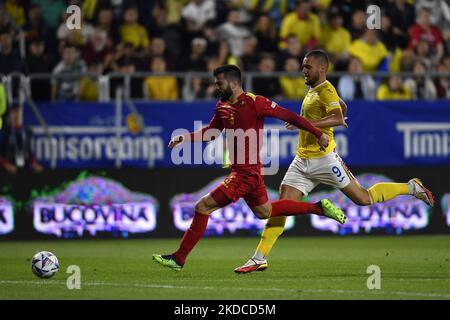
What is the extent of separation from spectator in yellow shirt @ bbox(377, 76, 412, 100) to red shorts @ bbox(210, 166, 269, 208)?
25.1ft

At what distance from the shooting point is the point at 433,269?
12164 mm

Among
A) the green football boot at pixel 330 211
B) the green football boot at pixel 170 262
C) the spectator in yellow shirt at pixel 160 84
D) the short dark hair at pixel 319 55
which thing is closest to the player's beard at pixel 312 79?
the short dark hair at pixel 319 55

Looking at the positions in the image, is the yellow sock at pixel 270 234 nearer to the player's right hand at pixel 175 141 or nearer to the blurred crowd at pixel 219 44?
the player's right hand at pixel 175 141

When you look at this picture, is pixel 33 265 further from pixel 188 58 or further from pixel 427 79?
pixel 427 79

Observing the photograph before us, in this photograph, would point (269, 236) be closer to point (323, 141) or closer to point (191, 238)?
point (191, 238)

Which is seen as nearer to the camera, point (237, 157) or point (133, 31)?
point (237, 157)

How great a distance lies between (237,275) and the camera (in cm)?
1158

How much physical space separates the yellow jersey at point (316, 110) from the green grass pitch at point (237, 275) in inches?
49.9

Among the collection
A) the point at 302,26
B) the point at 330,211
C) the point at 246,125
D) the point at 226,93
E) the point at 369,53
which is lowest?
the point at 330,211

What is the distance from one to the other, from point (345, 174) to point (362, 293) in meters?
2.61

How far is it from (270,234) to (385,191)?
5.02ft

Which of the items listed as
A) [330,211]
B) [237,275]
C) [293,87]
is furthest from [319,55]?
[293,87]

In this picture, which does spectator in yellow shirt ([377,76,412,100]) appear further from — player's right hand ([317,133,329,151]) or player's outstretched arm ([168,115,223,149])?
player's right hand ([317,133,329,151])

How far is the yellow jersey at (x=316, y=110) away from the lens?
39.4 ft
